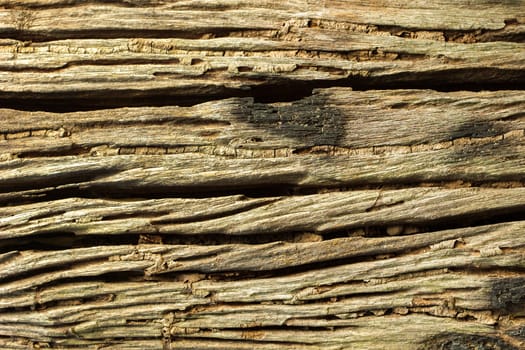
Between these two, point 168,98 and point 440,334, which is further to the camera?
point 168,98

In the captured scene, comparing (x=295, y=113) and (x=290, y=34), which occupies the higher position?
(x=290, y=34)

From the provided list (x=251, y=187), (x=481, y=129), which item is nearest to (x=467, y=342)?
(x=481, y=129)

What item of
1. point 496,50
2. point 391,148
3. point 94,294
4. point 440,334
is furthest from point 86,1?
point 440,334

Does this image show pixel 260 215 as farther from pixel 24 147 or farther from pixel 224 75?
pixel 24 147

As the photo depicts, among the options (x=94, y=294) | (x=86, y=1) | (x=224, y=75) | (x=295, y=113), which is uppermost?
(x=86, y=1)

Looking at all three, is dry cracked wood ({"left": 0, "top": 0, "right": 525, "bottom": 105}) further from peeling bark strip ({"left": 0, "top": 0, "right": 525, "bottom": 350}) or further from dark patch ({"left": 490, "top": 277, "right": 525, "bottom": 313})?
dark patch ({"left": 490, "top": 277, "right": 525, "bottom": 313})

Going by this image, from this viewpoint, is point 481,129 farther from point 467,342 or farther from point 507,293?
point 467,342

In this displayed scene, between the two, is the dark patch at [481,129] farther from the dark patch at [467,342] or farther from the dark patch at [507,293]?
the dark patch at [467,342]
